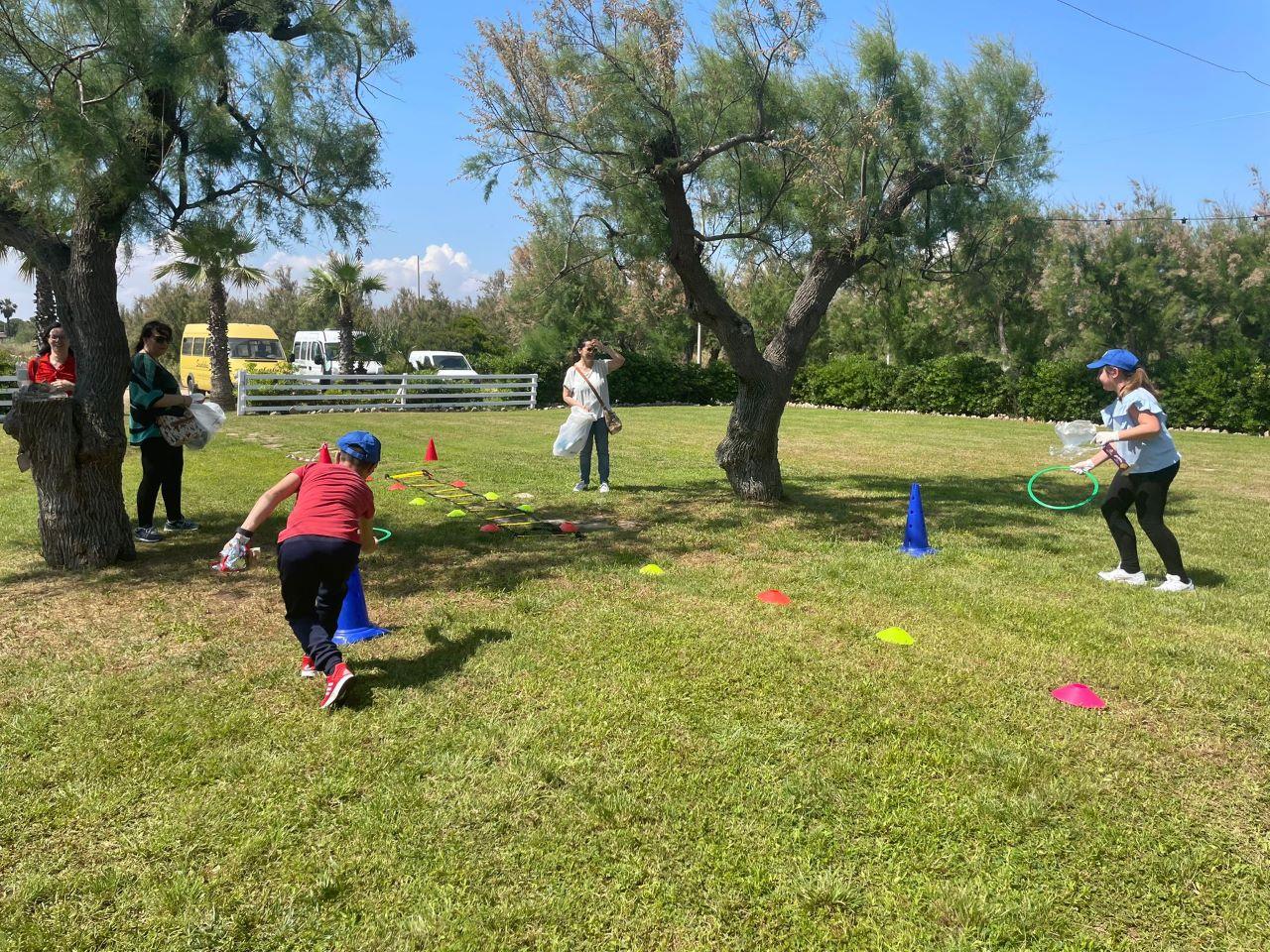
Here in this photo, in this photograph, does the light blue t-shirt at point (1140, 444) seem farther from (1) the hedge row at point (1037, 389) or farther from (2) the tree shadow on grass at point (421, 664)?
(1) the hedge row at point (1037, 389)

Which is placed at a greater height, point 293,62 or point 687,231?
point 293,62

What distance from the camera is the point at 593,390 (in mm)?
8938

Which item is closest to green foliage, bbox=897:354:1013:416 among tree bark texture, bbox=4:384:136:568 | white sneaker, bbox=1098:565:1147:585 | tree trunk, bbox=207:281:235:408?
white sneaker, bbox=1098:565:1147:585

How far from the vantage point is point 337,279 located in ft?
86.5

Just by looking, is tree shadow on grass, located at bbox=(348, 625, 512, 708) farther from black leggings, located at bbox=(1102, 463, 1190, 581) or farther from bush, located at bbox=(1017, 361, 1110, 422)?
bush, located at bbox=(1017, 361, 1110, 422)

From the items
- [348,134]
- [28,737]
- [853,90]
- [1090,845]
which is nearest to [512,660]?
[28,737]

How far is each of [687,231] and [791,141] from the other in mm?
1213

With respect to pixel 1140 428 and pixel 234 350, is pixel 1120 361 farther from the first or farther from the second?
pixel 234 350

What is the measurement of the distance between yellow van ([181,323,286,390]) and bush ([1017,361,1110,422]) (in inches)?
875

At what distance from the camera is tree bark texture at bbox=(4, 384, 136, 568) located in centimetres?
559

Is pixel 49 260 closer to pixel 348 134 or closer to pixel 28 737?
pixel 348 134

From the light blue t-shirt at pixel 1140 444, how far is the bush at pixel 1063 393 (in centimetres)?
1668

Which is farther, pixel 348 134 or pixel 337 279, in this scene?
pixel 337 279

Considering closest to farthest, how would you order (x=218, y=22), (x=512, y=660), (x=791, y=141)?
(x=512, y=660) < (x=218, y=22) < (x=791, y=141)
